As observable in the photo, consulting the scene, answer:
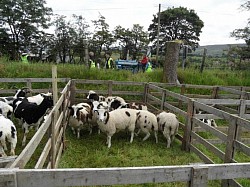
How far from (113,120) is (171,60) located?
6.41 metres

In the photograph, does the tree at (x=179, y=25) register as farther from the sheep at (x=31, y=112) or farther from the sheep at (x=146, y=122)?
the sheep at (x=31, y=112)

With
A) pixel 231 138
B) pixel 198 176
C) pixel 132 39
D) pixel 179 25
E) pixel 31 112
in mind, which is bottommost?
pixel 31 112

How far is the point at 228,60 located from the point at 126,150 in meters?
22.5

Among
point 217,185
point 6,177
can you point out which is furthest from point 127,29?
point 6,177

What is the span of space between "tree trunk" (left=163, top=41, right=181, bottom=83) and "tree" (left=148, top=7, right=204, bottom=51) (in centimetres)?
2826

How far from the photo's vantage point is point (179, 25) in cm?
4094

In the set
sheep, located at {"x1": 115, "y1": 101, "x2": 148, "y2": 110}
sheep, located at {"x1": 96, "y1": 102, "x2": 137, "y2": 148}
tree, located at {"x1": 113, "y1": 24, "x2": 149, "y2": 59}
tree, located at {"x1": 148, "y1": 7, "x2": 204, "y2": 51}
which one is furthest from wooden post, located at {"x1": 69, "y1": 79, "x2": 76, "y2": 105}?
tree, located at {"x1": 148, "y1": 7, "x2": 204, "y2": 51}

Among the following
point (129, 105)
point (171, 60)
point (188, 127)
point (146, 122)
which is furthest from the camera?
point (171, 60)

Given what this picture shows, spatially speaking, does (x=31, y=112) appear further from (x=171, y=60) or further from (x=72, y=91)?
(x=171, y=60)

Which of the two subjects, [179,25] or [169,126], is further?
[179,25]

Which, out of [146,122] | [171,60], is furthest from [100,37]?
[146,122]

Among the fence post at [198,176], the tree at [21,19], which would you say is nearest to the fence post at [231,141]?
the fence post at [198,176]

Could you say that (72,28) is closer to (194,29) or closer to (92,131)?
(92,131)

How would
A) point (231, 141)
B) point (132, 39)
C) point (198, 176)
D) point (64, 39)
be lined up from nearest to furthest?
point (198, 176) < point (231, 141) < point (64, 39) < point (132, 39)
